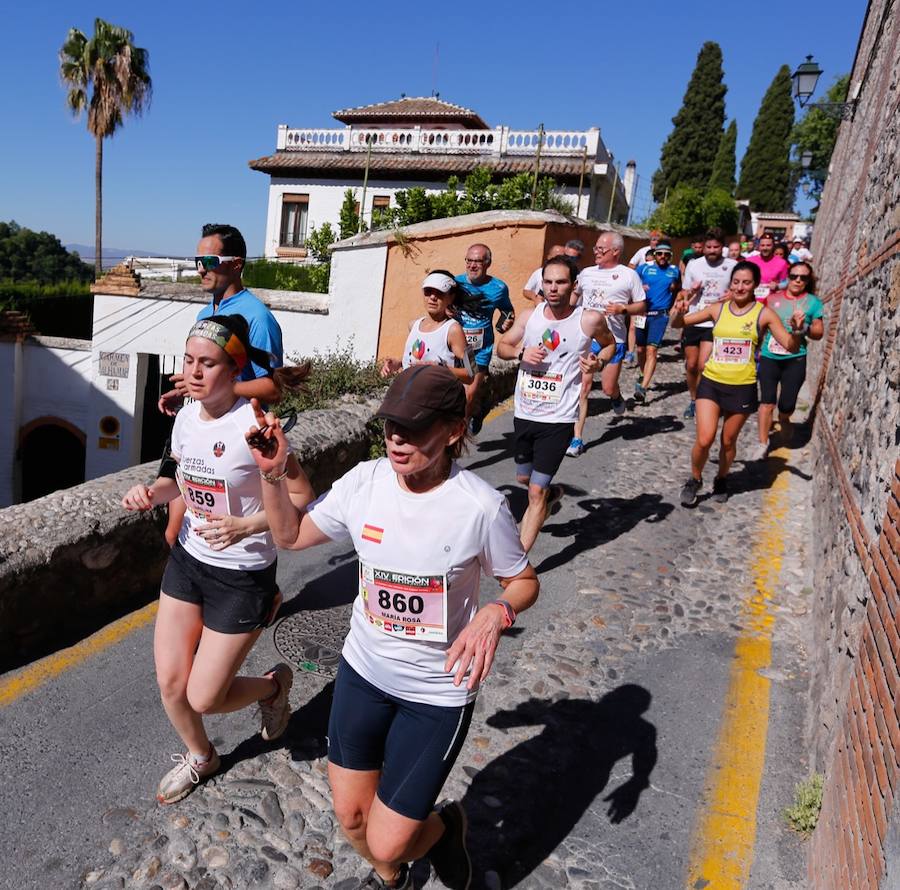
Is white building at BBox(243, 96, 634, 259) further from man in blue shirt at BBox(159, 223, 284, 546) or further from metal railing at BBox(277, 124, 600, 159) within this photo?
man in blue shirt at BBox(159, 223, 284, 546)

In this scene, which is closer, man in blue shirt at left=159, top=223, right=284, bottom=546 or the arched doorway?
man in blue shirt at left=159, top=223, right=284, bottom=546

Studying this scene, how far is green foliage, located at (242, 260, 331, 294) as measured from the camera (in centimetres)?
1920

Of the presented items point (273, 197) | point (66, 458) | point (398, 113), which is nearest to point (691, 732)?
point (66, 458)

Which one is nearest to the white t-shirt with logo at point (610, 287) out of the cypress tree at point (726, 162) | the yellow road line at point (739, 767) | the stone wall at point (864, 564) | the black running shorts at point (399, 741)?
the stone wall at point (864, 564)

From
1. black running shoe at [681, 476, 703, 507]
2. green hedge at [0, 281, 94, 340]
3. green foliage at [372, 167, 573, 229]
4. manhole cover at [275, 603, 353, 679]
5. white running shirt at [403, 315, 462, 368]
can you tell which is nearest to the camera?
manhole cover at [275, 603, 353, 679]

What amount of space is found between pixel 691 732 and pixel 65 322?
24162mm

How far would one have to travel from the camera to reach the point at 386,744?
2.51 m

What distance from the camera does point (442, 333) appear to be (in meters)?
6.04

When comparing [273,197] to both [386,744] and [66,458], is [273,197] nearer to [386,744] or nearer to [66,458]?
[66,458]

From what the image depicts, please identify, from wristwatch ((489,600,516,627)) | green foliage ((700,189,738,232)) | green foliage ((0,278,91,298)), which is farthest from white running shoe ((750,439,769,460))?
green foliage ((700,189,738,232))

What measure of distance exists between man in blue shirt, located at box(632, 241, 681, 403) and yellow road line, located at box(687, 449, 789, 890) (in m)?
6.00

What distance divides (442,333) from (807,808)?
4010 millimetres

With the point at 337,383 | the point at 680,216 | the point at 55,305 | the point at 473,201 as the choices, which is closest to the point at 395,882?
the point at 337,383

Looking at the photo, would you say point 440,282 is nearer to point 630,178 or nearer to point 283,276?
point 283,276
